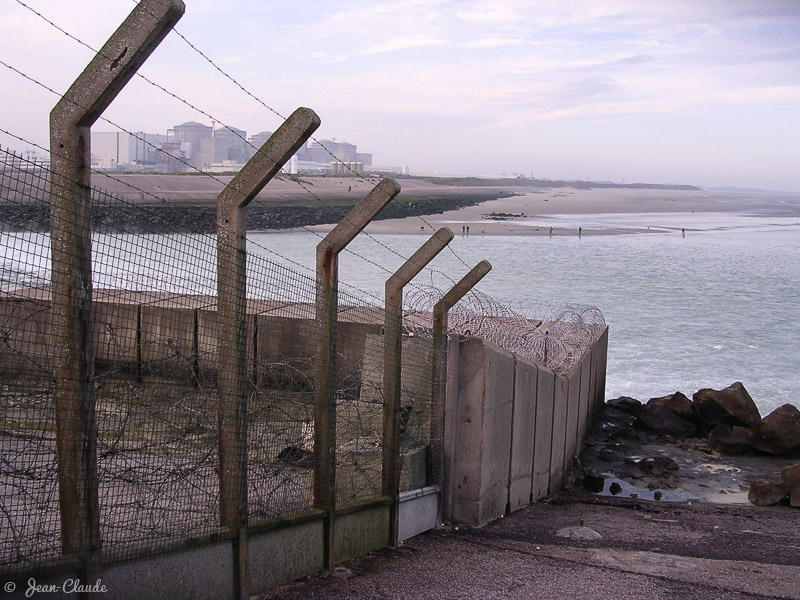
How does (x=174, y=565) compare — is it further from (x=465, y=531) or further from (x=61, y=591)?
(x=465, y=531)

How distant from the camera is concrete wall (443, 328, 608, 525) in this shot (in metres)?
7.90

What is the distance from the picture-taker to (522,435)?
9273mm

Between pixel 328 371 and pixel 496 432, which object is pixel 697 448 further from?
pixel 328 371

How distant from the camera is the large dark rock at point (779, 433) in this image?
1409 centimetres

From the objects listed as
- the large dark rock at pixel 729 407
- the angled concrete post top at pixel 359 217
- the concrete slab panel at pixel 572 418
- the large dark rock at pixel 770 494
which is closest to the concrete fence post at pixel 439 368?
the angled concrete post top at pixel 359 217

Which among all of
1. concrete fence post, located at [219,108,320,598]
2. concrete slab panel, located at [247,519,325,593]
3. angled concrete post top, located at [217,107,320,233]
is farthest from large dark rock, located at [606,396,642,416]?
angled concrete post top, located at [217,107,320,233]

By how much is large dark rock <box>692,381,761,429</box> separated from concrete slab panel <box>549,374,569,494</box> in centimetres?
473

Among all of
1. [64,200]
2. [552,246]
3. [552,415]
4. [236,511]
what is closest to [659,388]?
[552,415]

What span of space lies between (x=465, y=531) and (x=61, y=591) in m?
4.55

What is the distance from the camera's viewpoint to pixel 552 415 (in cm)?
1082

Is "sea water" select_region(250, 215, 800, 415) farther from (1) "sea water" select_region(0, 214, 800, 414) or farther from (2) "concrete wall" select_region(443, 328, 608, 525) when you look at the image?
(2) "concrete wall" select_region(443, 328, 608, 525)

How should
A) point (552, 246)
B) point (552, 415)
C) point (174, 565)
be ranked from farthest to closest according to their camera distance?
point (552, 246)
point (552, 415)
point (174, 565)

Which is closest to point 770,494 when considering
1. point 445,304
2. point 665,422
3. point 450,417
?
point 665,422

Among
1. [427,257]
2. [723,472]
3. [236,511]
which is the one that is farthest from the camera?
[723,472]
